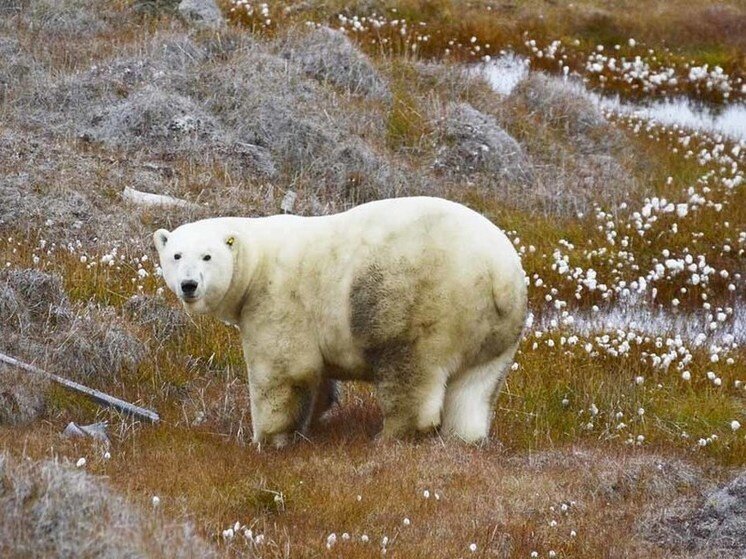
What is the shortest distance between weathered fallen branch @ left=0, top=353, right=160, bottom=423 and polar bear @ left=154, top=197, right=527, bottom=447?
1.10 metres

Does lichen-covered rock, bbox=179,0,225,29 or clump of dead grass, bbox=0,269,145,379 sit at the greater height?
lichen-covered rock, bbox=179,0,225,29

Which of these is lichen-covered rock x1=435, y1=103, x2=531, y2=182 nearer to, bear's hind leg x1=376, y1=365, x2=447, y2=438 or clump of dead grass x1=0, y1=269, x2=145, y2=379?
clump of dead grass x1=0, y1=269, x2=145, y2=379

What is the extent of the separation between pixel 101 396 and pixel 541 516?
12.3 ft

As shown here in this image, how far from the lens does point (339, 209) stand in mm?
16453

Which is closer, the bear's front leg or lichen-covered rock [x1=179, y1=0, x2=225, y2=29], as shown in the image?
the bear's front leg

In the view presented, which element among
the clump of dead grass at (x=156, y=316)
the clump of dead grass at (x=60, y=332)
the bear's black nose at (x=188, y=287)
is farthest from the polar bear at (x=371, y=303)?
the clump of dead grass at (x=156, y=316)

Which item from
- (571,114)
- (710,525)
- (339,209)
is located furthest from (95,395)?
(571,114)

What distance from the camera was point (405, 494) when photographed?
8.34 meters

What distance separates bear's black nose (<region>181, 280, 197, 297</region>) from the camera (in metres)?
8.58

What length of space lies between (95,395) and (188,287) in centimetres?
195

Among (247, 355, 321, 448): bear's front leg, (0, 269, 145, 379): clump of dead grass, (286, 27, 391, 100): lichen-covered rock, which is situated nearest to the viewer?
(247, 355, 321, 448): bear's front leg

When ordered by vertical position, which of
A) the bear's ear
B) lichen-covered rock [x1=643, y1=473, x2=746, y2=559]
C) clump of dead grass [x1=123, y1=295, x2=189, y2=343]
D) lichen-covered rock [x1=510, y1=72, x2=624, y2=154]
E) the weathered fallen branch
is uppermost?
the bear's ear

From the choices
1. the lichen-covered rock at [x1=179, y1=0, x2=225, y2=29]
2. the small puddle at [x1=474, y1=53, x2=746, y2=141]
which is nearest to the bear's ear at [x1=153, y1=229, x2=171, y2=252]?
the lichen-covered rock at [x1=179, y1=0, x2=225, y2=29]

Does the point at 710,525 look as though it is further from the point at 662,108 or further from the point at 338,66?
the point at 662,108
